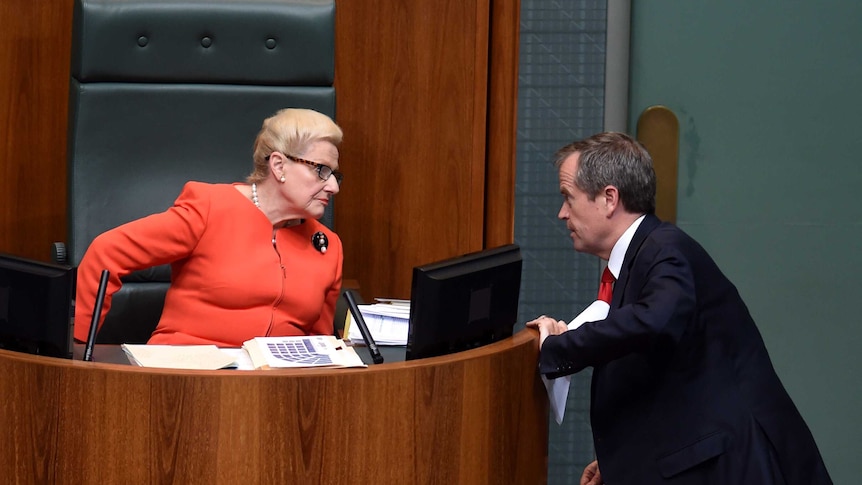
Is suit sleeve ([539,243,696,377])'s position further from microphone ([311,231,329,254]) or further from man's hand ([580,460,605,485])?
microphone ([311,231,329,254])

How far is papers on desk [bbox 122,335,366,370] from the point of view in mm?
1821

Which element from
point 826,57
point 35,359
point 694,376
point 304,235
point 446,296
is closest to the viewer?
point 35,359

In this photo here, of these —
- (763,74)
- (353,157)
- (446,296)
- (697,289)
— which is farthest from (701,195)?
(446,296)

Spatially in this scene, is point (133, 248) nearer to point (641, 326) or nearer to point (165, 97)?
point (165, 97)

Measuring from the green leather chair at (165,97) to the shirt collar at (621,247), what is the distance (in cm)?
87

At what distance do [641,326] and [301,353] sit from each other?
0.59 m

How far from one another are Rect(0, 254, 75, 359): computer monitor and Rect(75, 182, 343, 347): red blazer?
0.52 metres

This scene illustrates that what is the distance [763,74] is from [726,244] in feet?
1.68

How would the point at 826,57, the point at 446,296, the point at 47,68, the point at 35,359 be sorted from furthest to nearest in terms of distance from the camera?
the point at 826,57
the point at 47,68
the point at 446,296
the point at 35,359

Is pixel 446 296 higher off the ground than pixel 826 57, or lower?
lower

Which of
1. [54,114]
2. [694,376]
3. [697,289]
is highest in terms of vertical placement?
[54,114]

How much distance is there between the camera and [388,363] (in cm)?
185

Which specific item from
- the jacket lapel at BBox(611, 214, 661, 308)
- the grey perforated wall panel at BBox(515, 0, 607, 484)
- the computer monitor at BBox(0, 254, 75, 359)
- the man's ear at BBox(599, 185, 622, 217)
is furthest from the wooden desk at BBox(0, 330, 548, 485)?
the grey perforated wall panel at BBox(515, 0, 607, 484)

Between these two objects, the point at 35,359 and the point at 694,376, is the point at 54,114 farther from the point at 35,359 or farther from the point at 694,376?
the point at 694,376
